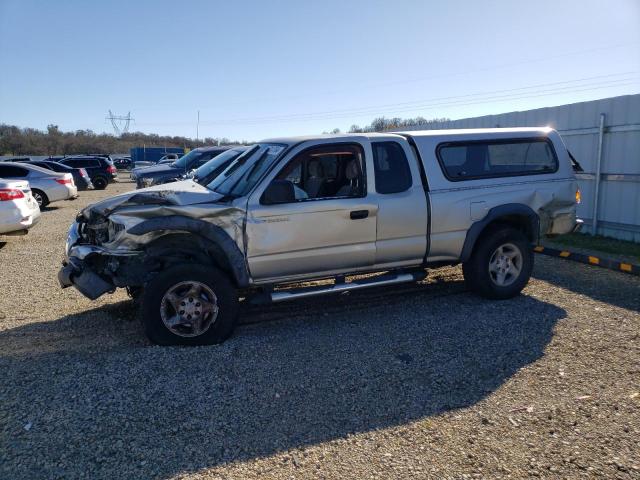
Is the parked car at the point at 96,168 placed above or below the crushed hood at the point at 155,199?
above

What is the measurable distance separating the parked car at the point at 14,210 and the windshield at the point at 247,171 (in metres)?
5.65

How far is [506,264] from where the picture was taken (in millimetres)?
6090

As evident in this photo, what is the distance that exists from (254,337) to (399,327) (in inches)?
58.7

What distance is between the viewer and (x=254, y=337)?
16.4 ft

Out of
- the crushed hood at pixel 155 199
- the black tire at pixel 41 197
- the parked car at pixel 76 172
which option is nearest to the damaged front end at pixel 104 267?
the crushed hood at pixel 155 199

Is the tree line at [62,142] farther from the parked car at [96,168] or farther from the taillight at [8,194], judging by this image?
the taillight at [8,194]

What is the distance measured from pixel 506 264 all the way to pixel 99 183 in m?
25.2

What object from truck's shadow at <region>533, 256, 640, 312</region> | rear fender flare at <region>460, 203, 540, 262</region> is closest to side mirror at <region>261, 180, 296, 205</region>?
rear fender flare at <region>460, 203, 540, 262</region>

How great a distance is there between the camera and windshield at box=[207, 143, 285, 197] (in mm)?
5176

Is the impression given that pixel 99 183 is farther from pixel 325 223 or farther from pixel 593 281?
pixel 593 281

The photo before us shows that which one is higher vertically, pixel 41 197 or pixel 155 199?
pixel 155 199

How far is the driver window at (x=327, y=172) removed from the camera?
5.27 metres

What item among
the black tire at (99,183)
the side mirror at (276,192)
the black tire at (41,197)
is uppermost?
the side mirror at (276,192)

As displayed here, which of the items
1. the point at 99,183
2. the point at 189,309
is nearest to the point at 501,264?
the point at 189,309
